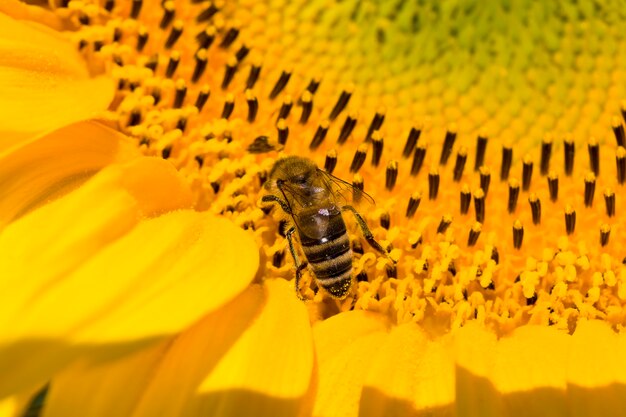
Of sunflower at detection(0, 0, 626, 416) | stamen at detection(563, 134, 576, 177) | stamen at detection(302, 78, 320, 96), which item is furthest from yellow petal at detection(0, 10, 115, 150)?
stamen at detection(563, 134, 576, 177)

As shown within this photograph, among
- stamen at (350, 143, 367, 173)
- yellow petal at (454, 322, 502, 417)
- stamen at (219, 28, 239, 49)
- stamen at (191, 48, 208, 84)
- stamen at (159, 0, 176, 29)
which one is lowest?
yellow petal at (454, 322, 502, 417)

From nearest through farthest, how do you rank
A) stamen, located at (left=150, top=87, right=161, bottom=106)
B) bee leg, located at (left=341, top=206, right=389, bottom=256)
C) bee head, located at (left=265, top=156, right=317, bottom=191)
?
bee head, located at (left=265, top=156, right=317, bottom=191) < bee leg, located at (left=341, top=206, right=389, bottom=256) < stamen, located at (left=150, top=87, right=161, bottom=106)

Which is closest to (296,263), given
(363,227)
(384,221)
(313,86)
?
(363,227)

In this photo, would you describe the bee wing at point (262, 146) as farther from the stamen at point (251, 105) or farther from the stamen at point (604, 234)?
the stamen at point (604, 234)

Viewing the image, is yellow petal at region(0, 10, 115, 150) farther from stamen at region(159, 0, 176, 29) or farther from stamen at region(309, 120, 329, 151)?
stamen at region(309, 120, 329, 151)

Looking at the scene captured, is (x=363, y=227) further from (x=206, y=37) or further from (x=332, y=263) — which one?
(x=206, y=37)

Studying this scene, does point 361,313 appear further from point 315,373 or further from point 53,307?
point 53,307

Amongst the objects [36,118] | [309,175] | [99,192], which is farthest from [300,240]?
[36,118]

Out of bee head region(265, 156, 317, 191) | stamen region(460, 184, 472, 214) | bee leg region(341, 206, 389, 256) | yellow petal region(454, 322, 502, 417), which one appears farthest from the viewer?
stamen region(460, 184, 472, 214)
